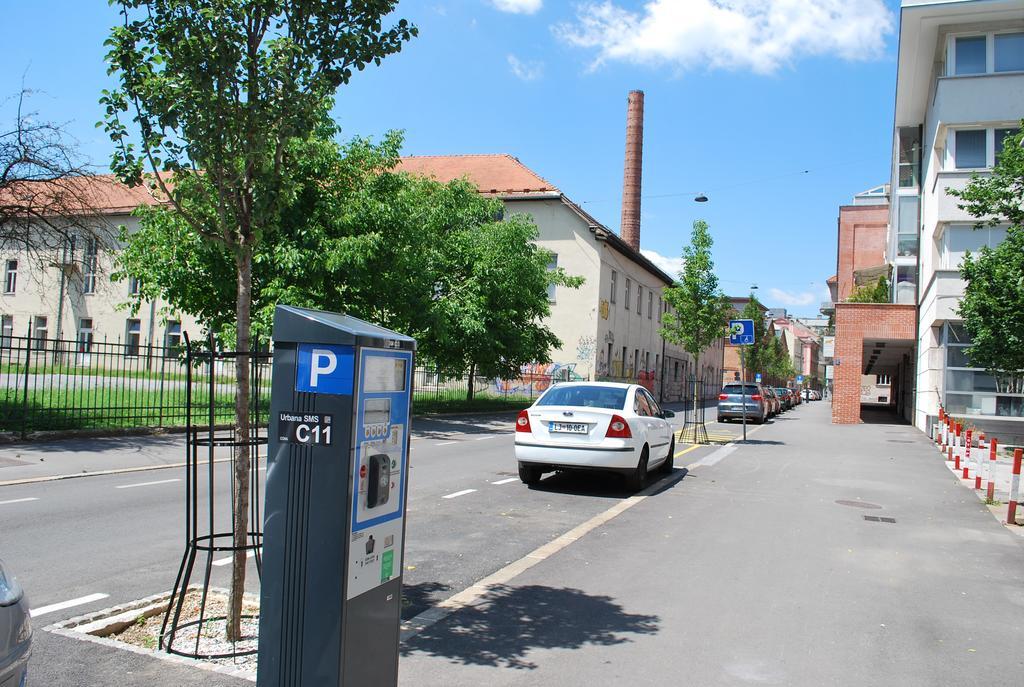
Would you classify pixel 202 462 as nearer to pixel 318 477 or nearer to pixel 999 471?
pixel 318 477

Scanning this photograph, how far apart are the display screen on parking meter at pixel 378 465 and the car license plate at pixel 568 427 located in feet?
24.6

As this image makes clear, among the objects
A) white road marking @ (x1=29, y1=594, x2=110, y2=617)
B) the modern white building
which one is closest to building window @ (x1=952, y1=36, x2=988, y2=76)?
the modern white building

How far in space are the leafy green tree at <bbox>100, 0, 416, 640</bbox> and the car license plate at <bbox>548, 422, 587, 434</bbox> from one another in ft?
21.5

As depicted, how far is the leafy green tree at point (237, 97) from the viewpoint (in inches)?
188

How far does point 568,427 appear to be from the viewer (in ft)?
36.3

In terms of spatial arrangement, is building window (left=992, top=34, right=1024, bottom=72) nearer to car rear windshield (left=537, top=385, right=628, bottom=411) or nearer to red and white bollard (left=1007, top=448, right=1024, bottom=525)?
red and white bollard (left=1007, top=448, right=1024, bottom=525)

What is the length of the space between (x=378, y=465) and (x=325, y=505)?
0.27 m

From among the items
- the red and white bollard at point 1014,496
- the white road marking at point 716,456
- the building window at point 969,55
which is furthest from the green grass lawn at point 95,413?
the building window at point 969,55

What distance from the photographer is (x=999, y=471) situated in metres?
16.5

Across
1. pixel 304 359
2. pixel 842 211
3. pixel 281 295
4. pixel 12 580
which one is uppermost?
pixel 842 211

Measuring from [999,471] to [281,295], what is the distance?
1534 cm

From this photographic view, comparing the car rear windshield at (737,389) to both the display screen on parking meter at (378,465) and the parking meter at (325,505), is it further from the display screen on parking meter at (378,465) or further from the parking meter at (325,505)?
the parking meter at (325,505)

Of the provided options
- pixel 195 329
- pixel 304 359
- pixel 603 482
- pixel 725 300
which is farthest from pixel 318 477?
pixel 195 329

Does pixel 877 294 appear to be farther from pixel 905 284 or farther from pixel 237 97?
pixel 237 97
